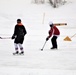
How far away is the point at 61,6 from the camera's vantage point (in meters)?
37.8

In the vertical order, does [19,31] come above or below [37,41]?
above

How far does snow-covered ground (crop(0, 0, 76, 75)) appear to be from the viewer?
10020 millimetres

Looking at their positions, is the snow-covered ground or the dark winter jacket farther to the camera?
the dark winter jacket

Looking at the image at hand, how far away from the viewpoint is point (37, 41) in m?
18.5

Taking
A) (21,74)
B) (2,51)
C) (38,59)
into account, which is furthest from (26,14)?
(21,74)

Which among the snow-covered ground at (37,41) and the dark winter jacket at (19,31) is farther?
the dark winter jacket at (19,31)

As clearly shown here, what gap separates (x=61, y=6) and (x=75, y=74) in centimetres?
2959

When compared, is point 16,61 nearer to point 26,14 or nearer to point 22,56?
point 22,56

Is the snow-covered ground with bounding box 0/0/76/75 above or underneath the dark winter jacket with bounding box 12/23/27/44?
underneath

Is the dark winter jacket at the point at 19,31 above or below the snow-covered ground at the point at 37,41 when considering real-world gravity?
above

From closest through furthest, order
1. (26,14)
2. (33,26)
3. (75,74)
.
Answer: (75,74) → (33,26) → (26,14)

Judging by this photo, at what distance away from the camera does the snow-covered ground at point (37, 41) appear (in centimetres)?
1002

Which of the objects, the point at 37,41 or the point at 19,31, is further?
A: the point at 37,41

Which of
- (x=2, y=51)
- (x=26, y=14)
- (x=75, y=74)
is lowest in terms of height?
(x=26, y=14)
